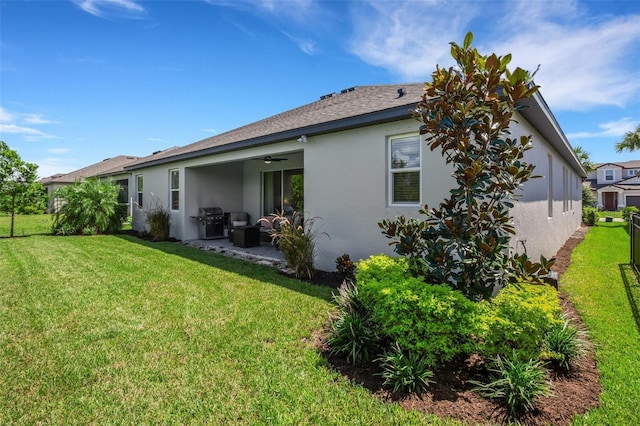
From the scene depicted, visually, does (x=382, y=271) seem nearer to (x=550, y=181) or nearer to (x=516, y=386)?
(x=516, y=386)

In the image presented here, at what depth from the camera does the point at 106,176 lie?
21.5 m

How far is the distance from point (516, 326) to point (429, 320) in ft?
2.47

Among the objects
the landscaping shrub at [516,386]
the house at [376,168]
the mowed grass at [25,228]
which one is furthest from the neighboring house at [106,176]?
the landscaping shrub at [516,386]

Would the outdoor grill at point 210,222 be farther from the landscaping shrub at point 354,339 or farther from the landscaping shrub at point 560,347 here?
the landscaping shrub at point 560,347

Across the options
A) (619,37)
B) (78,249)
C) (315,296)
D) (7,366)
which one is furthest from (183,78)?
(619,37)

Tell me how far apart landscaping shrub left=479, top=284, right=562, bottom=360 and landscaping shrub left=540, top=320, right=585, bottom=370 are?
12.2 inches

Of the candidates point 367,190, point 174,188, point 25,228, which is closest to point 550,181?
point 367,190

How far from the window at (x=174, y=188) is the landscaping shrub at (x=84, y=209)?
3.55m

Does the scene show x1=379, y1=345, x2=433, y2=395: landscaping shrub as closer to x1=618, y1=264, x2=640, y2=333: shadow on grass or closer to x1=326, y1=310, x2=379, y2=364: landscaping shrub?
Result: x1=326, y1=310, x2=379, y2=364: landscaping shrub

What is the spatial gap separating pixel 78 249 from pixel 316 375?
10654 mm

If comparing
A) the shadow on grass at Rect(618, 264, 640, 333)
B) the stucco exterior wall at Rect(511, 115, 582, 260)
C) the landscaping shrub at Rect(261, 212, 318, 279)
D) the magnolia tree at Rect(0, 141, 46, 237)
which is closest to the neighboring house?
the magnolia tree at Rect(0, 141, 46, 237)

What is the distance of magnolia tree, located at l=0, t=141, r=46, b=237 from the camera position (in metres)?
12.8

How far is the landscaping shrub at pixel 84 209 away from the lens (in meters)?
14.3

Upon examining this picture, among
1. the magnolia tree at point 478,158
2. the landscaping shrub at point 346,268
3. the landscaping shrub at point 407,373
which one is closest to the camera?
the landscaping shrub at point 407,373
